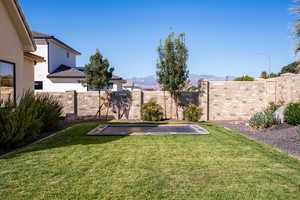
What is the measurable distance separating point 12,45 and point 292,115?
41.1ft

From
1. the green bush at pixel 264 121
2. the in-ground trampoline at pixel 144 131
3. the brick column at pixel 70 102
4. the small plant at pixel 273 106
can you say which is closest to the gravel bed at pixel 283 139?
the green bush at pixel 264 121

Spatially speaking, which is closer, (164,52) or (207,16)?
(164,52)

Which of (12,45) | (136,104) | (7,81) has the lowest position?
(136,104)

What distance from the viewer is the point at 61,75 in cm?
2441

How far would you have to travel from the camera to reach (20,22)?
9258mm

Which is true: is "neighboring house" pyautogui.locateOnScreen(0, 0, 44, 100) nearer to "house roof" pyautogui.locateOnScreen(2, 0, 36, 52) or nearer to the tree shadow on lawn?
"house roof" pyautogui.locateOnScreen(2, 0, 36, 52)

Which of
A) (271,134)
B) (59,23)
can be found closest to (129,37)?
(59,23)

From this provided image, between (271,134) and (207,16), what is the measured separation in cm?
1311

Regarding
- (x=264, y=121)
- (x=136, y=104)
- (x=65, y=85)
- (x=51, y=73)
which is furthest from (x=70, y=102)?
(x=264, y=121)

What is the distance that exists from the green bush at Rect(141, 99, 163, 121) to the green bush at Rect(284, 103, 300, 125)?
7.55m

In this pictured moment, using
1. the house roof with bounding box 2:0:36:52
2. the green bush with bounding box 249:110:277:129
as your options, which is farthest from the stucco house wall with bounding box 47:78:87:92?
the green bush with bounding box 249:110:277:129

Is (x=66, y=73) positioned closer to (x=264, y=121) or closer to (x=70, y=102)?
(x=70, y=102)

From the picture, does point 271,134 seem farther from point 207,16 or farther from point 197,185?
point 207,16

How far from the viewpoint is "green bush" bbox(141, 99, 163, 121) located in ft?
53.8
